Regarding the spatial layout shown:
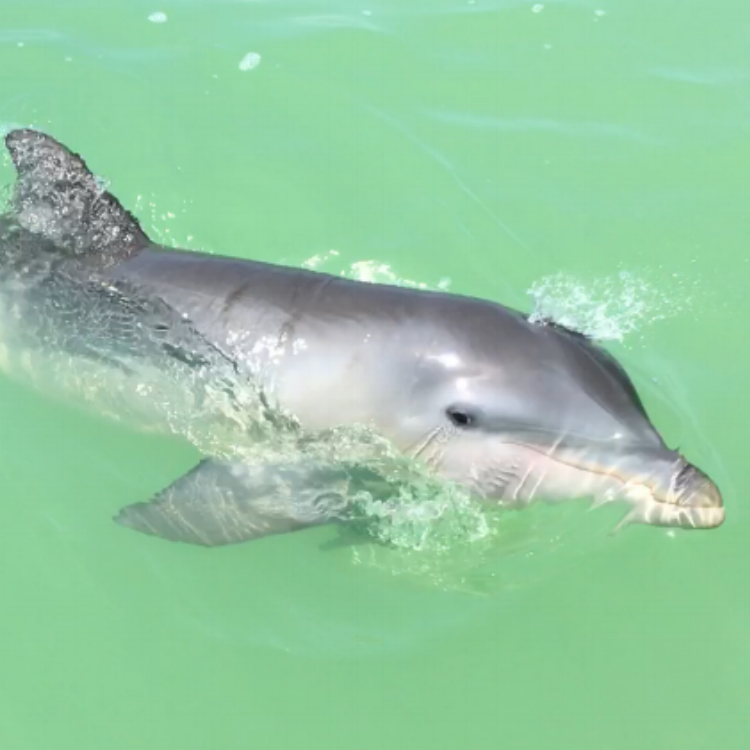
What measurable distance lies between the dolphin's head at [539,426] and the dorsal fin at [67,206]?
2.21 m

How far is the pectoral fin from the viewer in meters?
5.57

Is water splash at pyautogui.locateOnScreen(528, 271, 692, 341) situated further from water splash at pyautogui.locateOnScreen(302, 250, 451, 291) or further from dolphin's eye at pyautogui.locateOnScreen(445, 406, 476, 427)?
dolphin's eye at pyautogui.locateOnScreen(445, 406, 476, 427)

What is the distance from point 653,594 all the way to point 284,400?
229cm

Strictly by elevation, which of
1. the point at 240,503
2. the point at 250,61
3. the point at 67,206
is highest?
the point at 250,61

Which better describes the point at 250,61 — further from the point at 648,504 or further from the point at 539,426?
the point at 648,504

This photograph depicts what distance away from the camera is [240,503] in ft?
18.5

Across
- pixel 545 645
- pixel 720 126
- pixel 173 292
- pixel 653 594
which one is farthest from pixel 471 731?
pixel 720 126

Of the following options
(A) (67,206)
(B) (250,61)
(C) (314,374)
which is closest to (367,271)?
(A) (67,206)

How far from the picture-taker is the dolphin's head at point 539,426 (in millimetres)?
→ 5008

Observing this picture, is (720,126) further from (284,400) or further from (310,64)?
(284,400)

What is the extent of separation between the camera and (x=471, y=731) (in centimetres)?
508

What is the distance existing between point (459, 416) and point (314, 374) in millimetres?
849

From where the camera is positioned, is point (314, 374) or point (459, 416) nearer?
point (459, 416)

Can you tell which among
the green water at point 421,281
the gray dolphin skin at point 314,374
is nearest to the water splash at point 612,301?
the green water at point 421,281
